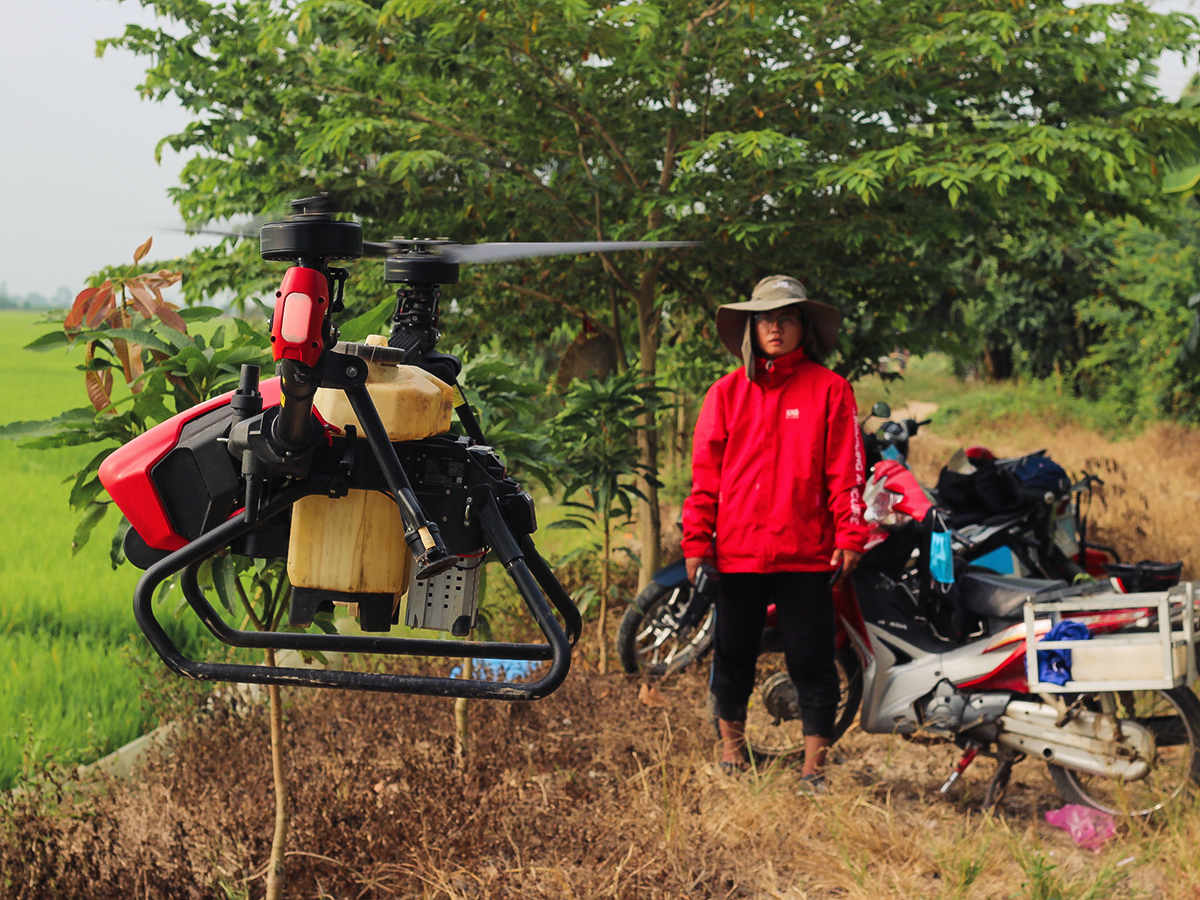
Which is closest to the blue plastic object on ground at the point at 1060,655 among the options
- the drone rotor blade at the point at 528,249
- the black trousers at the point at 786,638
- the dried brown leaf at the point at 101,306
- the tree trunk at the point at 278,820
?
the black trousers at the point at 786,638

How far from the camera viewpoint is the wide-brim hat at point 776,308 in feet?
12.0

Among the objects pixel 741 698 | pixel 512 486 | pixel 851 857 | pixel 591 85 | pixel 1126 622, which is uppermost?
pixel 591 85

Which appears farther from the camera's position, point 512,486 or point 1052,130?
point 1052,130

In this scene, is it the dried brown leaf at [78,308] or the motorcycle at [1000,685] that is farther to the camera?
the motorcycle at [1000,685]

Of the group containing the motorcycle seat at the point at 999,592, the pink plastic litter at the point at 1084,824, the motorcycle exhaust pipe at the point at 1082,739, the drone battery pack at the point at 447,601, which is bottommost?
the pink plastic litter at the point at 1084,824

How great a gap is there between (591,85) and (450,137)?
734mm

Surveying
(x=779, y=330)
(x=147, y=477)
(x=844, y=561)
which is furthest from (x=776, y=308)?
(x=147, y=477)

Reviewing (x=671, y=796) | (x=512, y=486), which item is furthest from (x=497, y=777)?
(x=512, y=486)

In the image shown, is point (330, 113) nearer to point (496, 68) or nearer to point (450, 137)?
point (450, 137)

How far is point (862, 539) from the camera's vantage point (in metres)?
3.82

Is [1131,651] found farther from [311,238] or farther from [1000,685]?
[311,238]

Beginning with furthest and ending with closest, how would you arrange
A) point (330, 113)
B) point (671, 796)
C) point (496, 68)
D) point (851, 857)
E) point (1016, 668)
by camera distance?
point (330, 113)
point (496, 68)
point (1016, 668)
point (671, 796)
point (851, 857)

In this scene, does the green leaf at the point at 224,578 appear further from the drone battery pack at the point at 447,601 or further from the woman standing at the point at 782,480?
the woman standing at the point at 782,480

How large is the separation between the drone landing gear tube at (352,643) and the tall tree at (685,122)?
373 cm
